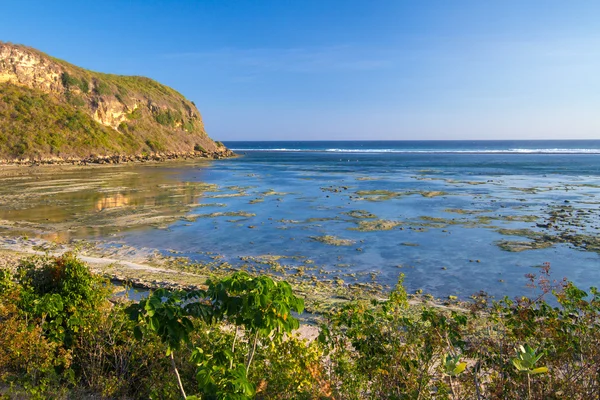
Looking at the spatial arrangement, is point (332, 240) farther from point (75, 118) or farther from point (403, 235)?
point (75, 118)

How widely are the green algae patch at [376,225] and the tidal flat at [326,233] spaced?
0.12 meters

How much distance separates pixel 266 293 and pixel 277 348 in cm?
203

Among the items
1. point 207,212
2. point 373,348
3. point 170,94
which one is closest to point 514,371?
point 373,348

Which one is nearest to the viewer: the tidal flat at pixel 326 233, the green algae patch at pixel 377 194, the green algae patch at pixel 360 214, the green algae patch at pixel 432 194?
the tidal flat at pixel 326 233

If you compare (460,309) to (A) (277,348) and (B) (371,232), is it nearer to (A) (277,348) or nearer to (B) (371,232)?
(A) (277,348)

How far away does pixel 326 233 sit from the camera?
2441 centimetres

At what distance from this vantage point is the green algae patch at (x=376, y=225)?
25641 mm

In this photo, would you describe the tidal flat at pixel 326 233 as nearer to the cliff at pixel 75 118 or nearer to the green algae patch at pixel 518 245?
the green algae patch at pixel 518 245

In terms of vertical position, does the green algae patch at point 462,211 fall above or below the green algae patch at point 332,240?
above

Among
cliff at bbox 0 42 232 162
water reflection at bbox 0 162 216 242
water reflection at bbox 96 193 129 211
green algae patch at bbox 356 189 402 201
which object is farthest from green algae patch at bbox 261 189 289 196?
cliff at bbox 0 42 232 162

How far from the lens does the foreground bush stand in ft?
18.2

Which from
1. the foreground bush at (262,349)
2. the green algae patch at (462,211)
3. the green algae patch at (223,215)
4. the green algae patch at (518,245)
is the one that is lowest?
the green algae patch at (518,245)

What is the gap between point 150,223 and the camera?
85.7 ft

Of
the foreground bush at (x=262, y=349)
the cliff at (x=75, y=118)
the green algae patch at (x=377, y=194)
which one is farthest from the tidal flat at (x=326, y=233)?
the cliff at (x=75, y=118)
